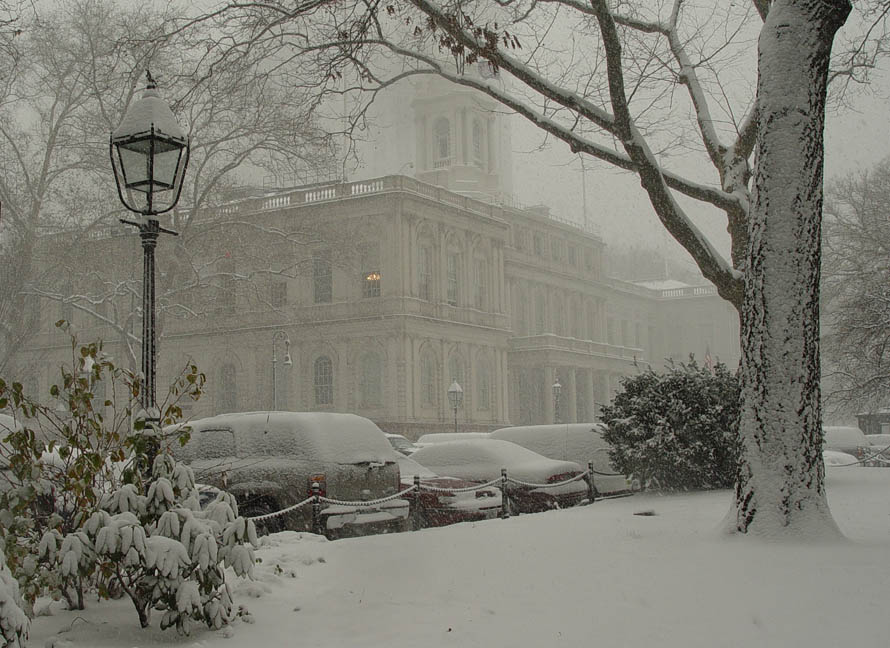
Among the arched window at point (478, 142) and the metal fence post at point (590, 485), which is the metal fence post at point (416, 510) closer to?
the metal fence post at point (590, 485)

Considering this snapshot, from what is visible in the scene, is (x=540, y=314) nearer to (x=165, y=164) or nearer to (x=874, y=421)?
(x=874, y=421)

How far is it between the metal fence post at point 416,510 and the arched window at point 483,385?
4362 centimetres

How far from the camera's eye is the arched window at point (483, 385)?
5777 centimetres

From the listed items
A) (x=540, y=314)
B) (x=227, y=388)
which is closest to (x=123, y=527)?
(x=227, y=388)

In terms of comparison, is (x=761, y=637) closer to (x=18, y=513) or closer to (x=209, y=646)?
(x=209, y=646)

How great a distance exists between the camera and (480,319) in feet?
192

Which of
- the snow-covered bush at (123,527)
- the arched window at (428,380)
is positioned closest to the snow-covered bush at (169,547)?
the snow-covered bush at (123,527)

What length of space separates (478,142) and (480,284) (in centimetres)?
1849

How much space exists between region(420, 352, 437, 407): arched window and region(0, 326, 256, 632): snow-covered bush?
46.2 metres

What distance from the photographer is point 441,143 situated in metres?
73.8

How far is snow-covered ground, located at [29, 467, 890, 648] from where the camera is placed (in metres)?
6.07

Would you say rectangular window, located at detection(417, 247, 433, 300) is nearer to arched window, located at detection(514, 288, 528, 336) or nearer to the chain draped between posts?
arched window, located at detection(514, 288, 528, 336)

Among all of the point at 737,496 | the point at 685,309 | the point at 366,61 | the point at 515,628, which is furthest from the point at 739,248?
the point at 685,309

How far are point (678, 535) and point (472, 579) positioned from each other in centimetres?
301
